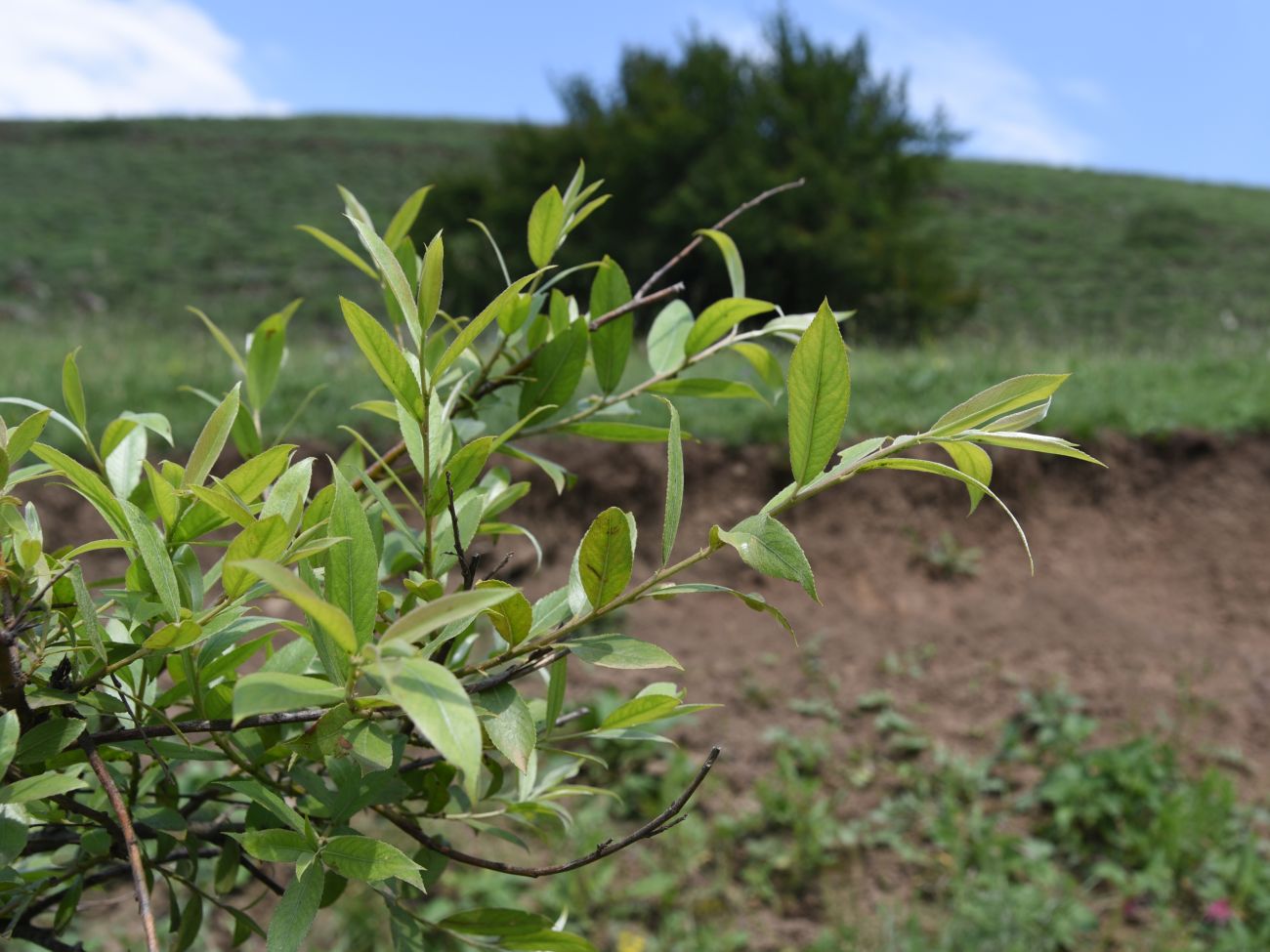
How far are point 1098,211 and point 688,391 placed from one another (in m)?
25.3

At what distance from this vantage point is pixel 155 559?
1.72 ft

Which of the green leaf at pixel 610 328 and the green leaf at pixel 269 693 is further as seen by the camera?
the green leaf at pixel 610 328

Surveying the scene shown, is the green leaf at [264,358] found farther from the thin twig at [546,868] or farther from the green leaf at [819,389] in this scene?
the green leaf at [819,389]

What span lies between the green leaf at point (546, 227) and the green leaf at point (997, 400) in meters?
0.30

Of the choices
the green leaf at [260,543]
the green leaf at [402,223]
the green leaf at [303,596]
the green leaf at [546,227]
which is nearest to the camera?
the green leaf at [303,596]

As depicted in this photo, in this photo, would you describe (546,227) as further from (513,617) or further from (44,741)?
(44,741)

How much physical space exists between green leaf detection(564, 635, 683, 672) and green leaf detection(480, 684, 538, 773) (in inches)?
1.6

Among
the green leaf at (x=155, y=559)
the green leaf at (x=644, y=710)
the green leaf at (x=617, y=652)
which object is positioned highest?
the green leaf at (x=155, y=559)

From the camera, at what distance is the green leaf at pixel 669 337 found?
804mm

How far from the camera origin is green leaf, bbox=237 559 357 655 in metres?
0.34

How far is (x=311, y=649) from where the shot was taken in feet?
1.96

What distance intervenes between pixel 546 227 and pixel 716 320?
0.48 ft

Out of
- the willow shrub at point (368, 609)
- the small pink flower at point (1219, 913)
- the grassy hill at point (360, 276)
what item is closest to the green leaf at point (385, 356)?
the willow shrub at point (368, 609)

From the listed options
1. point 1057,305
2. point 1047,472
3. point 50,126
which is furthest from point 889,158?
point 50,126
